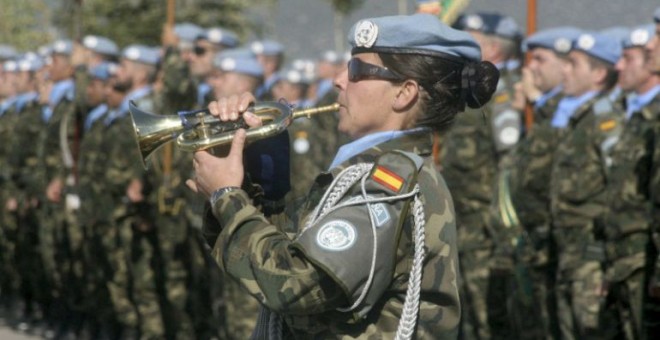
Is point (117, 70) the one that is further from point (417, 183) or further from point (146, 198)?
point (417, 183)

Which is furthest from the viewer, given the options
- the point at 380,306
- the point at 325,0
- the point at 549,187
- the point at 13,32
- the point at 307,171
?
the point at 13,32

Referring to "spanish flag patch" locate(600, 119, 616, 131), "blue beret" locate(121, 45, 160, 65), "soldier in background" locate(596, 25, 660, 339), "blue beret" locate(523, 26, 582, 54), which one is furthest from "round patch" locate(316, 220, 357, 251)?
"blue beret" locate(121, 45, 160, 65)

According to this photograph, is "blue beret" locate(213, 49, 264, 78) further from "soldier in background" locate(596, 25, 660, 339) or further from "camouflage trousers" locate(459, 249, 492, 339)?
"soldier in background" locate(596, 25, 660, 339)

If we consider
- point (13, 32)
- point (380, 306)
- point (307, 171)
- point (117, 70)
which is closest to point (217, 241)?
point (380, 306)

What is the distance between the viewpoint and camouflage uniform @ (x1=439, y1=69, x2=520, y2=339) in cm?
892

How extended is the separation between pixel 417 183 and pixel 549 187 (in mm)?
4521

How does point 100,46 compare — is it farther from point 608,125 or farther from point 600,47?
point 608,125

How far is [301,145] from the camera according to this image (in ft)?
33.8

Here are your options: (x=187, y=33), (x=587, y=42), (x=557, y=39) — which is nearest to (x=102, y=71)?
(x=187, y=33)

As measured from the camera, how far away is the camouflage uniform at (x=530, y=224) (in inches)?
323

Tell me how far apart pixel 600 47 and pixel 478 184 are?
134 centimetres

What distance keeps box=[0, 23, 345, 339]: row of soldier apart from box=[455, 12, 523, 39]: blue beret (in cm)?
156

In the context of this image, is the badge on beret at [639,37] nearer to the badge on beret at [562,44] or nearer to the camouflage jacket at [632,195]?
the camouflage jacket at [632,195]

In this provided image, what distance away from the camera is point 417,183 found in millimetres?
3734
